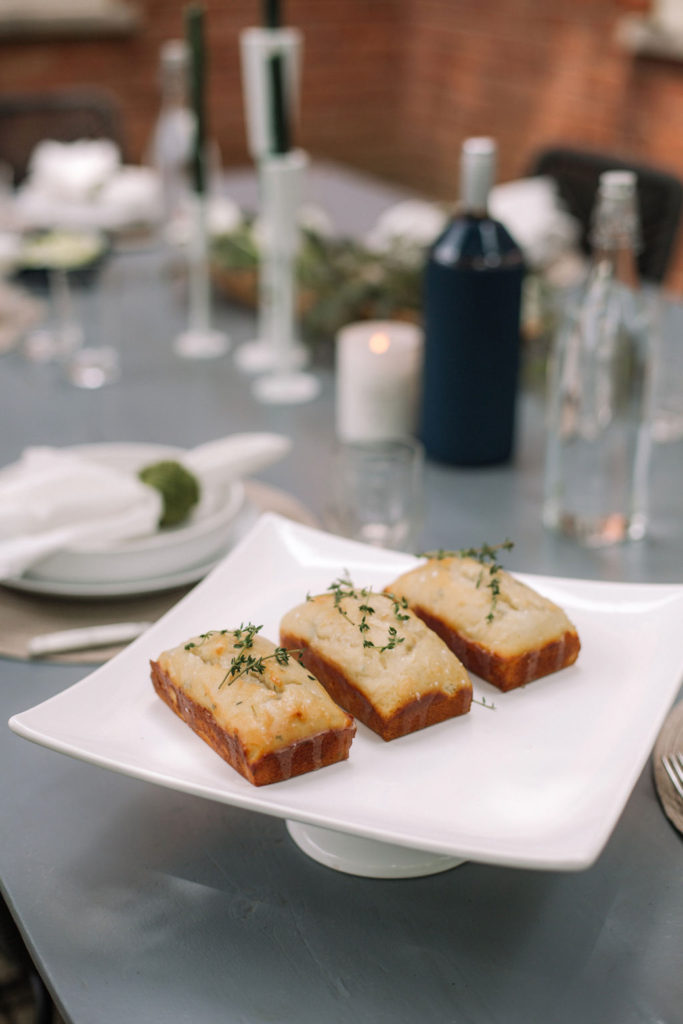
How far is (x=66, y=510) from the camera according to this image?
89cm

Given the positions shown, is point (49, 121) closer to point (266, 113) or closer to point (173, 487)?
point (266, 113)

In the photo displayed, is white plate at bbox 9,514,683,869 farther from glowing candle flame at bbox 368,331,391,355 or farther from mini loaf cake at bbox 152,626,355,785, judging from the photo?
glowing candle flame at bbox 368,331,391,355

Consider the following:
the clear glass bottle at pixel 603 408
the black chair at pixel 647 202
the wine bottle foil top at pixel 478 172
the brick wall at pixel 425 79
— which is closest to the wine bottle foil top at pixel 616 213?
the clear glass bottle at pixel 603 408

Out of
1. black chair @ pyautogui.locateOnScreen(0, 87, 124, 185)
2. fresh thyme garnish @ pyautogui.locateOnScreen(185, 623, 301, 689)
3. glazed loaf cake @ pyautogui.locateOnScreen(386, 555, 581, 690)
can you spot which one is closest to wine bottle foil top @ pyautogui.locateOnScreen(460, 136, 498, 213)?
glazed loaf cake @ pyautogui.locateOnScreen(386, 555, 581, 690)

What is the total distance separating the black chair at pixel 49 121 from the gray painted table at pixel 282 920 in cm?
213

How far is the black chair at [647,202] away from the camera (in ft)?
6.68

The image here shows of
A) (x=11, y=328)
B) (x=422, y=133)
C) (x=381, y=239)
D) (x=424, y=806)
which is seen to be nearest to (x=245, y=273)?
(x=381, y=239)

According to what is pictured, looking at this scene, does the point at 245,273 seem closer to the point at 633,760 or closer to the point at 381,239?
the point at 381,239

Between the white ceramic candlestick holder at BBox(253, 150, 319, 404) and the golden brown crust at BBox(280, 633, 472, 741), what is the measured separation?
75cm

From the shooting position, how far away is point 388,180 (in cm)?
470

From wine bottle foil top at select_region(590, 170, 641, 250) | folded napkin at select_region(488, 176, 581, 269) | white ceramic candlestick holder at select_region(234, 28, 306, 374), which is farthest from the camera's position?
folded napkin at select_region(488, 176, 581, 269)

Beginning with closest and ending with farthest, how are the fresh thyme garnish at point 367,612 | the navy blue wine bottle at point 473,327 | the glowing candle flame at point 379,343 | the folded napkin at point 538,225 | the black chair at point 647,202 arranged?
the fresh thyme garnish at point 367,612 → the navy blue wine bottle at point 473,327 → the glowing candle flame at point 379,343 → the folded napkin at point 538,225 → the black chair at point 647,202

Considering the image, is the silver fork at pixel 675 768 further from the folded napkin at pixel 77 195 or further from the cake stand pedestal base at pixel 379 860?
the folded napkin at pixel 77 195

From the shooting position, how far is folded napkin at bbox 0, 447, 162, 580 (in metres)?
0.87
